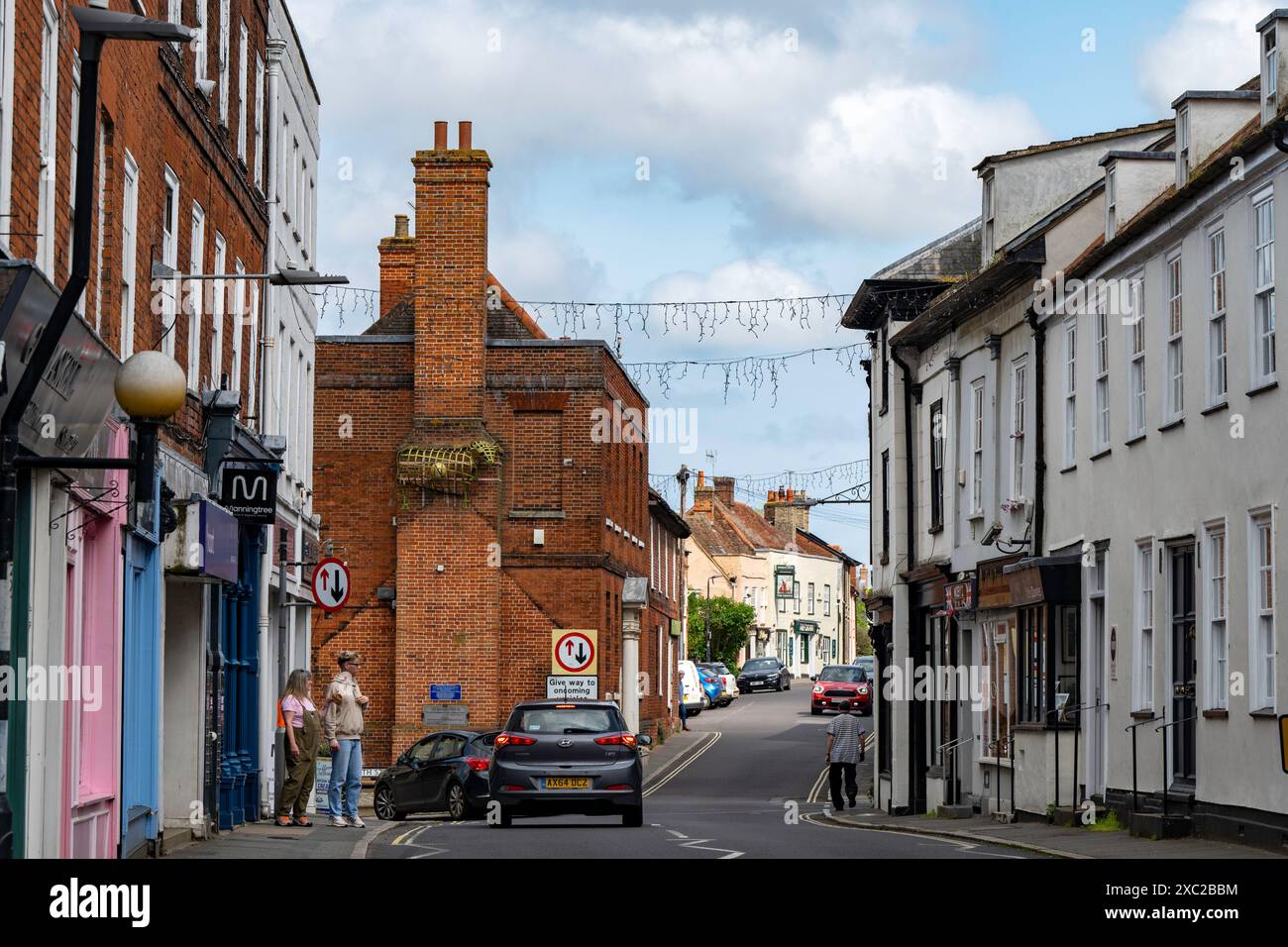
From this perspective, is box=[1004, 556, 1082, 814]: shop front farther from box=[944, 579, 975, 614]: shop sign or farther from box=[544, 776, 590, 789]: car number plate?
box=[544, 776, 590, 789]: car number plate

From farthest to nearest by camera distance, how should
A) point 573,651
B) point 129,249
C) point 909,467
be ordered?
point 909,467, point 573,651, point 129,249

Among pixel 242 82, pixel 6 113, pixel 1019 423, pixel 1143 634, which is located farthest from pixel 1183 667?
pixel 6 113

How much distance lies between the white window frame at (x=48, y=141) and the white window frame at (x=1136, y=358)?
485 inches

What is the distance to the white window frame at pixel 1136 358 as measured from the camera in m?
22.0

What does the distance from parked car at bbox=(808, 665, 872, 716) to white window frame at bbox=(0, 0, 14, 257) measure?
173 ft

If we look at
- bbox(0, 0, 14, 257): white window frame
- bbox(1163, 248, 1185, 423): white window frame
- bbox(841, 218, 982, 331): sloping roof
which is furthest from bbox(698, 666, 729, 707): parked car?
bbox(0, 0, 14, 257): white window frame

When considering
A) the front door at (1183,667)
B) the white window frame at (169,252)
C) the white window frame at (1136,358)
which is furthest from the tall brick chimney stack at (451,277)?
the front door at (1183,667)

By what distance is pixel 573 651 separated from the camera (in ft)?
101

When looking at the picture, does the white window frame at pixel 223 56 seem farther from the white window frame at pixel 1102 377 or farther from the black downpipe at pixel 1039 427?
the black downpipe at pixel 1039 427

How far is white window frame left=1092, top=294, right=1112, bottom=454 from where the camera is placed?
77.0ft

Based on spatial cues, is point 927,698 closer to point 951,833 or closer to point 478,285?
point 951,833

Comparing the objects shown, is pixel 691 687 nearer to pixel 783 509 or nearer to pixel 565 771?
pixel 565 771

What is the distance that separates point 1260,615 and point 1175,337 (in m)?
3.64
